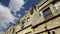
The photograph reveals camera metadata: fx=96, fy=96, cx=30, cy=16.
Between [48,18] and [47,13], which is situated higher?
[47,13]

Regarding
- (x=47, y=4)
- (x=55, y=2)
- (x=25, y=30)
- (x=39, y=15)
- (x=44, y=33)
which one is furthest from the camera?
(x=25, y=30)

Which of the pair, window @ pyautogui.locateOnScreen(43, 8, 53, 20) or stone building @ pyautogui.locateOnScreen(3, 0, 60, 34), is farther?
window @ pyautogui.locateOnScreen(43, 8, 53, 20)

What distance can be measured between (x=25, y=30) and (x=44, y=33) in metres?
5.60

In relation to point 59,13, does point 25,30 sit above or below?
above

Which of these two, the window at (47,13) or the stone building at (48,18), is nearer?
the stone building at (48,18)

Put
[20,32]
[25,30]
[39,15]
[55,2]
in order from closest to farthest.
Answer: [55,2], [39,15], [25,30], [20,32]

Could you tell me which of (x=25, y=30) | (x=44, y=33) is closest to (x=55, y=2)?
(x=44, y=33)

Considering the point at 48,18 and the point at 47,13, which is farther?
the point at 47,13

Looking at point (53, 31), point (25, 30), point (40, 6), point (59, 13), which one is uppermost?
point (40, 6)

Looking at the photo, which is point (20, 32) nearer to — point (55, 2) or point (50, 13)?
point (50, 13)

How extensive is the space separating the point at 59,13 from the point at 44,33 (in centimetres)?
306

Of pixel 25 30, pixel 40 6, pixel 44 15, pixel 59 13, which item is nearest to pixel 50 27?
pixel 59 13

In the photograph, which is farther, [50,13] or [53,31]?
[50,13]

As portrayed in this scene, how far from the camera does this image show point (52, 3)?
42.1ft
